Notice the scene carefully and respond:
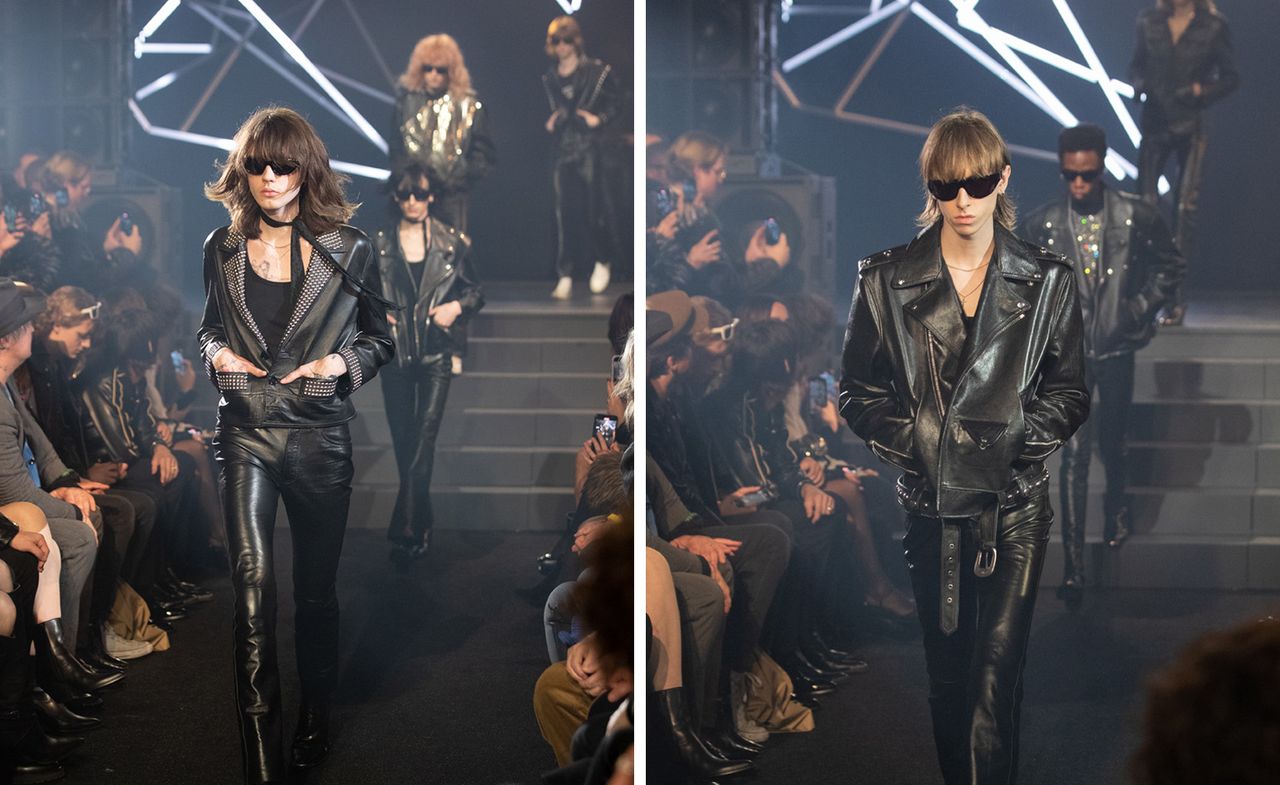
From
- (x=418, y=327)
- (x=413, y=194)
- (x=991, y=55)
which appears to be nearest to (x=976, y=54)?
(x=991, y=55)

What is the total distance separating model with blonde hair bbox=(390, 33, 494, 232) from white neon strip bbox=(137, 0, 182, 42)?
0.64 meters

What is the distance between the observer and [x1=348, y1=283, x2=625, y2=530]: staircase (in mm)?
3646

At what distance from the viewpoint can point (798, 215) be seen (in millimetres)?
3514

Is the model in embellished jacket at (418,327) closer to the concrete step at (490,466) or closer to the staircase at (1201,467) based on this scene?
the concrete step at (490,466)

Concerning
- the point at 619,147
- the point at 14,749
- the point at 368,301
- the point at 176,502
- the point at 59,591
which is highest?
the point at 619,147

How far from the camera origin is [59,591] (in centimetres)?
354

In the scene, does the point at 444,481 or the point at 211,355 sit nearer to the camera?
the point at 211,355

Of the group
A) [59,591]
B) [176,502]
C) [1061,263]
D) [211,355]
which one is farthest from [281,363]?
[1061,263]

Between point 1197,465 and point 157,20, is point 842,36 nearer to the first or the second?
point 1197,465

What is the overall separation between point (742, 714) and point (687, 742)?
6.9 inches

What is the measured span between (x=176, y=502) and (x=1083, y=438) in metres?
2.35

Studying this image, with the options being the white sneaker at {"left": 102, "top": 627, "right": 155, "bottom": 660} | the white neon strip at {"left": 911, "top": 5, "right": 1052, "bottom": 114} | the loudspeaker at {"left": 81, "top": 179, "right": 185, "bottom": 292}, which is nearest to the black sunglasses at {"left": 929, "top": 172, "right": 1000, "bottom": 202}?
the white neon strip at {"left": 911, "top": 5, "right": 1052, "bottom": 114}

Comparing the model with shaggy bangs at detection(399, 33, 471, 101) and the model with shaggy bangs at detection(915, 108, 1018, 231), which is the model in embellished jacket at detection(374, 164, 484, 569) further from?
the model with shaggy bangs at detection(915, 108, 1018, 231)

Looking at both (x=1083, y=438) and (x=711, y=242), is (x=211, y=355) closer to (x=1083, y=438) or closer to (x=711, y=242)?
(x=711, y=242)
